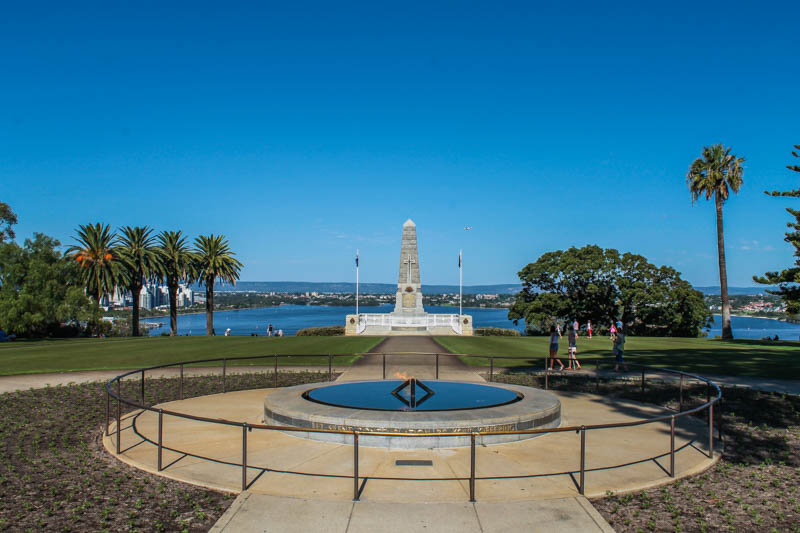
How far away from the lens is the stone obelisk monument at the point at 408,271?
171ft

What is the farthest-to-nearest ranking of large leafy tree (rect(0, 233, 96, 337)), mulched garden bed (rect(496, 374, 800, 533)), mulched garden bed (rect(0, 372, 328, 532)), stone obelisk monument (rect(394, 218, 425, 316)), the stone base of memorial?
stone obelisk monument (rect(394, 218, 425, 316)) → large leafy tree (rect(0, 233, 96, 337)) → the stone base of memorial → mulched garden bed (rect(496, 374, 800, 533)) → mulched garden bed (rect(0, 372, 328, 532))

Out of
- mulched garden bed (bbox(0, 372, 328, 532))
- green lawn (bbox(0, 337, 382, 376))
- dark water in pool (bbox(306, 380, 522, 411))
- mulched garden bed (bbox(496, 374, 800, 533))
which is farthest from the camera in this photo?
green lawn (bbox(0, 337, 382, 376))

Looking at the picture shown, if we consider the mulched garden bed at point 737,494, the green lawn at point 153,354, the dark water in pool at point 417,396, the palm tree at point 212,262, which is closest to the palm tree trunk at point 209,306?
the palm tree at point 212,262

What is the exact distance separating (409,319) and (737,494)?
37349 millimetres

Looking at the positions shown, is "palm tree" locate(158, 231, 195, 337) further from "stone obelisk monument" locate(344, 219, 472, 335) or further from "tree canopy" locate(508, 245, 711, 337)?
"tree canopy" locate(508, 245, 711, 337)

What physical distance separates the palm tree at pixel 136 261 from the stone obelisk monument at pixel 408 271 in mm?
23447

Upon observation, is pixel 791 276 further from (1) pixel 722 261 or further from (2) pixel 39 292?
(2) pixel 39 292

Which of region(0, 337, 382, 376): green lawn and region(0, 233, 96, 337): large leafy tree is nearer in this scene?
region(0, 337, 382, 376): green lawn

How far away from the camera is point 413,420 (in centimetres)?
987

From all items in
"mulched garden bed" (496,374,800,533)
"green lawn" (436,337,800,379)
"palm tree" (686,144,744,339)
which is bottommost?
"green lawn" (436,337,800,379)

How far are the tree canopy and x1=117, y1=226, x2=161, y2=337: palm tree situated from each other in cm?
3590

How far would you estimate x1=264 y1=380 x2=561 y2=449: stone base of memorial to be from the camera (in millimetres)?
9820

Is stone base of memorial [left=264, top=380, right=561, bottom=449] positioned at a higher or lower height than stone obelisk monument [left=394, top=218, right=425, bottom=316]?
lower

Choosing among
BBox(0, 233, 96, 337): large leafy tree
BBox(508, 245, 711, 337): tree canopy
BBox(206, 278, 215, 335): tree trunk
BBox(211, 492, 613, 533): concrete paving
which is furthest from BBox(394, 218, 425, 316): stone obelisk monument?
BBox(211, 492, 613, 533): concrete paving
